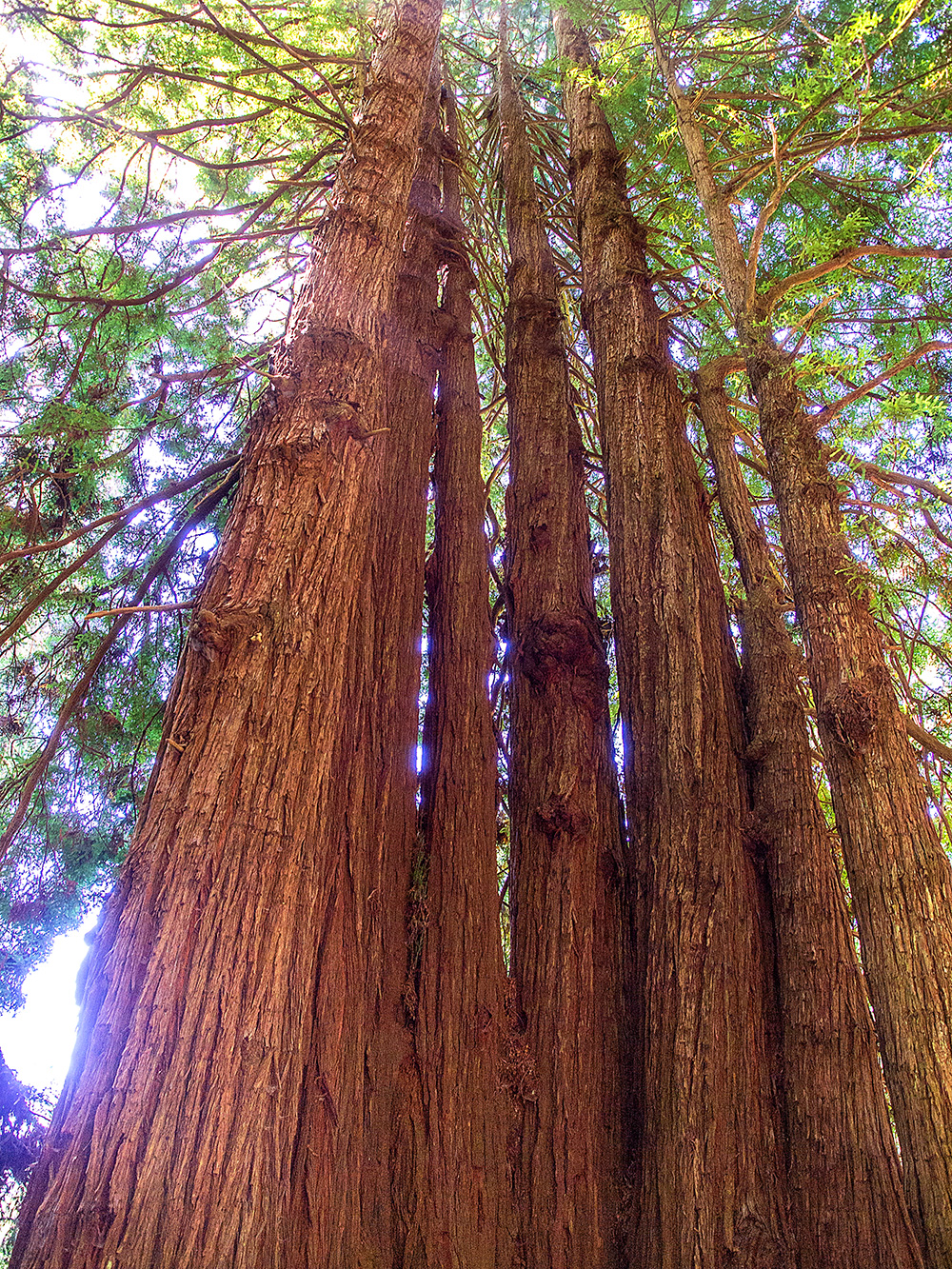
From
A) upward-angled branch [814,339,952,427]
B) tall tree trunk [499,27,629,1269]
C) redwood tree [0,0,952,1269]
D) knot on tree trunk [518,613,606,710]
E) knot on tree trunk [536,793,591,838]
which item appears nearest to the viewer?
redwood tree [0,0,952,1269]

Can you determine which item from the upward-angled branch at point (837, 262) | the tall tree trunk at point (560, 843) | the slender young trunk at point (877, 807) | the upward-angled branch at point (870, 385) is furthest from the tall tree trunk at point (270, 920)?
the upward-angled branch at point (870, 385)

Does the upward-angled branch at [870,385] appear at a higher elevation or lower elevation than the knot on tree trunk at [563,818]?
higher

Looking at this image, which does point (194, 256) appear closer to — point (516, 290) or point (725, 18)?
point (516, 290)

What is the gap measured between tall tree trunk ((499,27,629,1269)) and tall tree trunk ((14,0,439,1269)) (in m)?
0.44

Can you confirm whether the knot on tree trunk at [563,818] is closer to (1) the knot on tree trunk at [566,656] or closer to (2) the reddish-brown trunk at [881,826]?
(1) the knot on tree trunk at [566,656]

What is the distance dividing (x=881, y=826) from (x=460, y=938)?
1.30m

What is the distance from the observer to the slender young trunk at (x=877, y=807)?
1.88 meters

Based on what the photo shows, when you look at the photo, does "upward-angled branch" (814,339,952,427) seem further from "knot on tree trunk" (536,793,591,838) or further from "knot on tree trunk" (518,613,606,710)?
"knot on tree trunk" (536,793,591,838)

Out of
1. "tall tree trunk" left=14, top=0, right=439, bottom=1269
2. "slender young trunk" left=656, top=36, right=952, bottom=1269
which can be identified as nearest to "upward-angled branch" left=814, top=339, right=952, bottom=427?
"slender young trunk" left=656, top=36, right=952, bottom=1269

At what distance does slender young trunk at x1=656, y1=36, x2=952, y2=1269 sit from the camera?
1876 millimetres

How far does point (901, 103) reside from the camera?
378cm

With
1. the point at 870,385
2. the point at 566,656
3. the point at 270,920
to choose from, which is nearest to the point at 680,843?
the point at 566,656

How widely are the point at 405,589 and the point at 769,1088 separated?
2.13 m

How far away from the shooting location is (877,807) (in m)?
2.17
